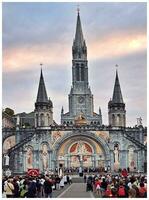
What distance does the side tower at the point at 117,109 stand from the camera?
253ft

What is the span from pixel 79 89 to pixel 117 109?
2053 centimetres

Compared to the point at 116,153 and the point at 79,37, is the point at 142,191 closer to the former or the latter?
the point at 116,153

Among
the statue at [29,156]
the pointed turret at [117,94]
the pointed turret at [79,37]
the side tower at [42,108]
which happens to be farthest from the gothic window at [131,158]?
the pointed turret at [79,37]

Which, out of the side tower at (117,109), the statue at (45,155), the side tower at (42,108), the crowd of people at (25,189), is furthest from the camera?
the side tower at (117,109)

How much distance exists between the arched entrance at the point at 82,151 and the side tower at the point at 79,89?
24.6 m

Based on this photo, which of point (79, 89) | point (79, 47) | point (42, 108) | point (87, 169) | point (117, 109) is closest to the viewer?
point (87, 169)

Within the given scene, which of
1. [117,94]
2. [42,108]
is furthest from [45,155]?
[117,94]

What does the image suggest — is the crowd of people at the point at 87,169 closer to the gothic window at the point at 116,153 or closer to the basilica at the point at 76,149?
the basilica at the point at 76,149

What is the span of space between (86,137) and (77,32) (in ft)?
103

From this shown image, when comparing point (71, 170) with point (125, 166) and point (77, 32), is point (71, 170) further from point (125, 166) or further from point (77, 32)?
point (77, 32)

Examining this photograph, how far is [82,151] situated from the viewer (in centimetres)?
7000

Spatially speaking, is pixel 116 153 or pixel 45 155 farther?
pixel 116 153

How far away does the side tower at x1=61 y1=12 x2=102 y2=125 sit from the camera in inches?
3770

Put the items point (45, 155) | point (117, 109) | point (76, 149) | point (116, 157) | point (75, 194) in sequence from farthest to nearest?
point (117, 109), point (76, 149), point (116, 157), point (45, 155), point (75, 194)
